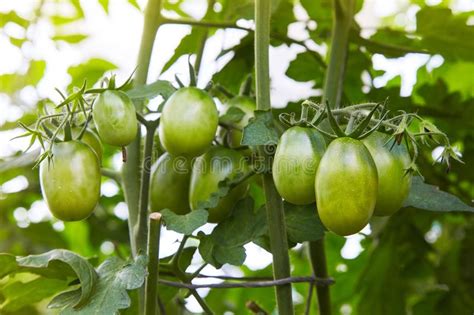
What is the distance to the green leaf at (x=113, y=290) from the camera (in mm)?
802

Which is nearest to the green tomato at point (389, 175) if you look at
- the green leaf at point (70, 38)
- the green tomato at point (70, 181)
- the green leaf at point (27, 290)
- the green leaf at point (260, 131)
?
the green leaf at point (260, 131)

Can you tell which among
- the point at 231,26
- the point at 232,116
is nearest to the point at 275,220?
the point at 232,116

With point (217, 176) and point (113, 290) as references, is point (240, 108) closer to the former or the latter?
point (217, 176)

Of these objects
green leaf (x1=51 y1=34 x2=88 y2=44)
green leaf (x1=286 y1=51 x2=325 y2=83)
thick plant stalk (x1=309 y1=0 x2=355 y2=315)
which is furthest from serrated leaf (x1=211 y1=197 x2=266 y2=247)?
green leaf (x1=51 y1=34 x2=88 y2=44)

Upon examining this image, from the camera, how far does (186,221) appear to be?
0.85 metres

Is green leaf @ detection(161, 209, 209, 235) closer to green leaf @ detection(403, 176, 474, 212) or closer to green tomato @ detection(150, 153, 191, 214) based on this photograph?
green tomato @ detection(150, 153, 191, 214)

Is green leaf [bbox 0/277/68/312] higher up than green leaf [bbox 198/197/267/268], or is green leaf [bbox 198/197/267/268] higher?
green leaf [bbox 198/197/267/268]

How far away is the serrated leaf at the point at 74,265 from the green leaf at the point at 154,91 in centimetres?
20

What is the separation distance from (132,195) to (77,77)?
0.52 meters

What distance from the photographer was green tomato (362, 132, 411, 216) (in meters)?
0.80

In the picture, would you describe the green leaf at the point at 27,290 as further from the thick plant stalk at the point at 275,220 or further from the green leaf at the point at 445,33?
the green leaf at the point at 445,33

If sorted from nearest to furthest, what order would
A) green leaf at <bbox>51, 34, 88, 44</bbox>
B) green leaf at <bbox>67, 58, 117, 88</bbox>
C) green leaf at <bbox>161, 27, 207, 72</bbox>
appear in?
1. green leaf at <bbox>161, 27, 207, 72</bbox>
2. green leaf at <bbox>67, 58, 117, 88</bbox>
3. green leaf at <bbox>51, 34, 88, 44</bbox>

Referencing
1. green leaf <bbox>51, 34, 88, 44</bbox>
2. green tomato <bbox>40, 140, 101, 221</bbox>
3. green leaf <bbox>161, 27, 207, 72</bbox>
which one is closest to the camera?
green tomato <bbox>40, 140, 101, 221</bbox>

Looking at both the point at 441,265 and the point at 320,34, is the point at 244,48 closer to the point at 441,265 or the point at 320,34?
the point at 320,34
